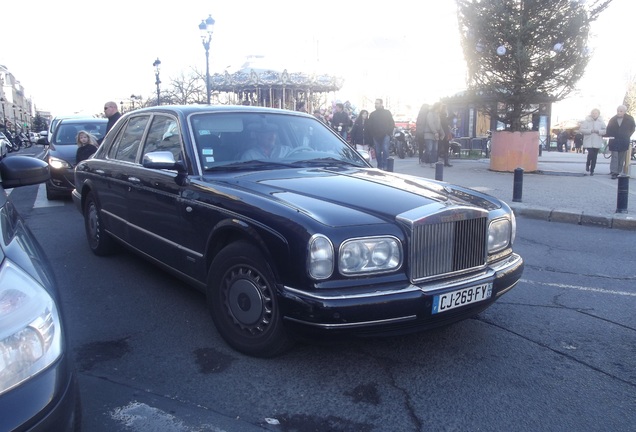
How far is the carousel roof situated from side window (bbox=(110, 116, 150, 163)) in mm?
25585

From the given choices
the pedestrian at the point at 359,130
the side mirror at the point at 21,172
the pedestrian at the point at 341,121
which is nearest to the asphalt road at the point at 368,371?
the side mirror at the point at 21,172

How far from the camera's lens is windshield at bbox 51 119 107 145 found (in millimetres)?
11672

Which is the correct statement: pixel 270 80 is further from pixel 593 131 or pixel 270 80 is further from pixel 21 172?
pixel 21 172

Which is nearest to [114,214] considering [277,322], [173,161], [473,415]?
[173,161]

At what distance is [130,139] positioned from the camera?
18.4ft

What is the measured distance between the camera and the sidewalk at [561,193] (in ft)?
29.1

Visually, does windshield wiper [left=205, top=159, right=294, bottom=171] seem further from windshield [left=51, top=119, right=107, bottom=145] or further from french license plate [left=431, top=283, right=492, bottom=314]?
windshield [left=51, top=119, right=107, bottom=145]

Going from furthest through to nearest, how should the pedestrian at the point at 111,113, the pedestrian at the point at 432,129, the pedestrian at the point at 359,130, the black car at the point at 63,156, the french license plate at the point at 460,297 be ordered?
the pedestrian at the point at 359,130 < the pedestrian at the point at 432,129 < the pedestrian at the point at 111,113 < the black car at the point at 63,156 < the french license plate at the point at 460,297

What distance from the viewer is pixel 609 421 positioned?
2957 mm

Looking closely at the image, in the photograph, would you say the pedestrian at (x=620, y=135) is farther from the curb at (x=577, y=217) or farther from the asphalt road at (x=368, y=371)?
the asphalt road at (x=368, y=371)

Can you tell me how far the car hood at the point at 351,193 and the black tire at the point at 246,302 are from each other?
43 centimetres

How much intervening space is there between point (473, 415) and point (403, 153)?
1993cm

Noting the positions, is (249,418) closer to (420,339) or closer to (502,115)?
(420,339)

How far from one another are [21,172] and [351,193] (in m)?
1.97
